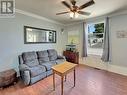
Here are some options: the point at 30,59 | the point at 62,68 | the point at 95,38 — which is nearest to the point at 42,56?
the point at 30,59

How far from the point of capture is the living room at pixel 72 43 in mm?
2917

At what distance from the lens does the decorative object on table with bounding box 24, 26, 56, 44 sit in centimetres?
410

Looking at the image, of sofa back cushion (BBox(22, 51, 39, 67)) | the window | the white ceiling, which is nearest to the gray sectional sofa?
sofa back cushion (BBox(22, 51, 39, 67))

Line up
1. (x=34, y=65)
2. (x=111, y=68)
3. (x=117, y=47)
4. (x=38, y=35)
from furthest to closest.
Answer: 1. (x=38, y=35)
2. (x=111, y=68)
3. (x=117, y=47)
4. (x=34, y=65)

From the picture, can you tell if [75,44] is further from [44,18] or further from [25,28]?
[25,28]

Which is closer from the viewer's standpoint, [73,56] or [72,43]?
[73,56]

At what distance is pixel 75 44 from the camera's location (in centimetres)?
604

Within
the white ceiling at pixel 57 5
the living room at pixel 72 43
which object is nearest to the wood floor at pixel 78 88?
the living room at pixel 72 43

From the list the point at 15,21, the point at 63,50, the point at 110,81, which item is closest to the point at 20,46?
the point at 15,21

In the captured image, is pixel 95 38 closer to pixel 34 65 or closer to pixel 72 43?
pixel 72 43

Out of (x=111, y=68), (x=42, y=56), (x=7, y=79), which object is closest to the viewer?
(x=7, y=79)

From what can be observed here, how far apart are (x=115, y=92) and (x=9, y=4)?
13.4 feet

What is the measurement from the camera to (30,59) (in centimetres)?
380

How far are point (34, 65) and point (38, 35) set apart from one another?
1.49 m
